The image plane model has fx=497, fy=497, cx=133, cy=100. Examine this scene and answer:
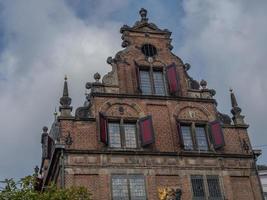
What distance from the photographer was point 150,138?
84.5 feet

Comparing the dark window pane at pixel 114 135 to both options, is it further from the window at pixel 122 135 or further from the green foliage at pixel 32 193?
the green foliage at pixel 32 193

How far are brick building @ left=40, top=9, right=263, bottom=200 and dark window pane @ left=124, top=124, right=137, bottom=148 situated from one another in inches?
2.1

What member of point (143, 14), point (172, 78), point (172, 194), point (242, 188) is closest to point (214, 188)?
point (242, 188)

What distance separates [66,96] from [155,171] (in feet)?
20.2

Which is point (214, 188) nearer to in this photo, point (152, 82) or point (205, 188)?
point (205, 188)

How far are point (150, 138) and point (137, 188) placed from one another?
2.76 meters

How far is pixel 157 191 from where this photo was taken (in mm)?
24531

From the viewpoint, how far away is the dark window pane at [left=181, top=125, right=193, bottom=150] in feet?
87.6

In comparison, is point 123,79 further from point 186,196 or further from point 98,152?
point 186,196

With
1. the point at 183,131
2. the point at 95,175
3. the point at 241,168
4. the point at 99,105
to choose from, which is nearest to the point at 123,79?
the point at 99,105

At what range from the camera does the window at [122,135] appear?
25.7 meters

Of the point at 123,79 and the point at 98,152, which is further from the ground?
the point at 123,79

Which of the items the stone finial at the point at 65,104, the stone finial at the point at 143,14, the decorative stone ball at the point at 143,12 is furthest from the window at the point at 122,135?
the decorative stone ball at the point at 143,12

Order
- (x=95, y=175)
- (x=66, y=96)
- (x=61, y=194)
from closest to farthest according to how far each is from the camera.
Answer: (x=61, y=194), (x=95, y=175), (x=66, y=96)
